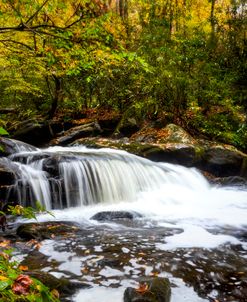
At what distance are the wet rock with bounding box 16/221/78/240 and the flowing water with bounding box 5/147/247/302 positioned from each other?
29cm

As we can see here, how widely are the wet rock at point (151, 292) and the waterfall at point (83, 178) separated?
519cm

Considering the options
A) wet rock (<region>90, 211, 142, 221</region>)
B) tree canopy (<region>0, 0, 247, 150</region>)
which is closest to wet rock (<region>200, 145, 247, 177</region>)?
tree canopy (<region>0, 0, 247, 150</region>)

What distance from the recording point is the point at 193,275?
468cm

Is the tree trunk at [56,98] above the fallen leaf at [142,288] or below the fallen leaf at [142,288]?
above

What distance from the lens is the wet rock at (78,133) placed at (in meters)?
15.1

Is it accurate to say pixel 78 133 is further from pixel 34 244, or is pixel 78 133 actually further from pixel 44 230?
pixel 34 244

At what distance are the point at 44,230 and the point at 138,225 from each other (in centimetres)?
196

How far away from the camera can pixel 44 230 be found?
6.51 meters

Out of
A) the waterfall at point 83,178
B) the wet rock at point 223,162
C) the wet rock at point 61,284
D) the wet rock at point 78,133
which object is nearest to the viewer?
the wet rock at point 61,284

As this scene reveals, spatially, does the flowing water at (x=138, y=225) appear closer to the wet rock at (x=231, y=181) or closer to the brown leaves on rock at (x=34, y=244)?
the brown leaves on rock at (x=34, y=244)

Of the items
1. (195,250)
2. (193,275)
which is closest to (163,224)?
(195,250)

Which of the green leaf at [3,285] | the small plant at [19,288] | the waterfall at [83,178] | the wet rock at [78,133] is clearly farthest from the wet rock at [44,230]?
the wet rock at [78,133]

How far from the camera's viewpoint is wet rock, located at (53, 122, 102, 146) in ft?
49.5

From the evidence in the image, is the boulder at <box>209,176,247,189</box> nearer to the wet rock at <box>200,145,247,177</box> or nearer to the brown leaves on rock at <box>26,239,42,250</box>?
the wet rock at <box>200,145,247,177</box>
